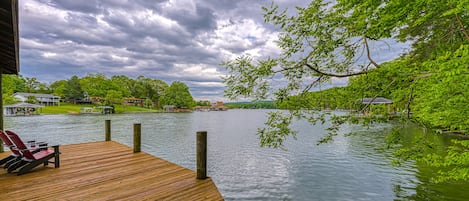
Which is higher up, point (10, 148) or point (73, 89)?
point (73, 89)

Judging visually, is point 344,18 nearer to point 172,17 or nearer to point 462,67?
point 462,67

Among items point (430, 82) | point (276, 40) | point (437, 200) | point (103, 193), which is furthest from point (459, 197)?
point (103, 193)

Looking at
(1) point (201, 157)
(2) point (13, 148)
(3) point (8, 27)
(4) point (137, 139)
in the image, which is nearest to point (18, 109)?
(4) point (137, 139)

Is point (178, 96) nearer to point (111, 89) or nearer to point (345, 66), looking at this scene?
point (111, 89)

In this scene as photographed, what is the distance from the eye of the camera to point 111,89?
65500mm

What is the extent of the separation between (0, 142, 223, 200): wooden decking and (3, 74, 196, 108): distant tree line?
63.5 metres

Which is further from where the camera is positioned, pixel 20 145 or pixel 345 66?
pixel 345 66

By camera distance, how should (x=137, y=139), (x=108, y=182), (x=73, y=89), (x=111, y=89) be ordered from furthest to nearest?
(x=111, y=89) → (x=73, y=89) → (x=137, y=139) → (x=108, y=182)

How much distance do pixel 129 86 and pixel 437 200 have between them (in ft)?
276

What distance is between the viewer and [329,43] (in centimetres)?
406

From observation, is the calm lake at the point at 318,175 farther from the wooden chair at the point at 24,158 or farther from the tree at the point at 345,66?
the wooden chair at the point at 24,158

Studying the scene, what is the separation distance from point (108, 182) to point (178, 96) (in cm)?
7508

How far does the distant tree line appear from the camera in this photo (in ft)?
201

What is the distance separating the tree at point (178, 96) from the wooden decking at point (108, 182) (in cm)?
7230
